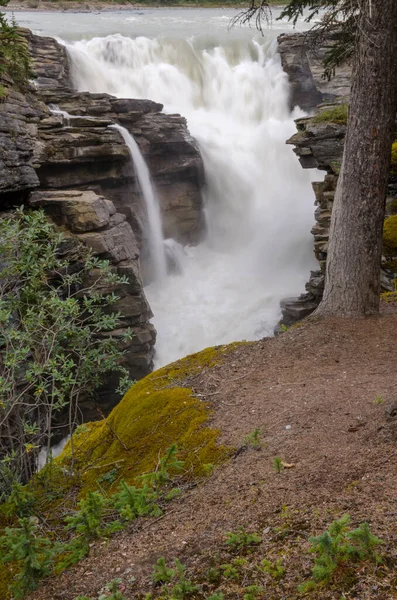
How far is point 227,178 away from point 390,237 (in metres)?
15.3

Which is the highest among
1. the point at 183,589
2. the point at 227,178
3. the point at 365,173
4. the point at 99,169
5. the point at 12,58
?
the point at 12,58

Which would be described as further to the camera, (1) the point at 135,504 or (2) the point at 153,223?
(2) the point at 153,223

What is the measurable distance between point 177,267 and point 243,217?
4548mm

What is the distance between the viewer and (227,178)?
2514 cm

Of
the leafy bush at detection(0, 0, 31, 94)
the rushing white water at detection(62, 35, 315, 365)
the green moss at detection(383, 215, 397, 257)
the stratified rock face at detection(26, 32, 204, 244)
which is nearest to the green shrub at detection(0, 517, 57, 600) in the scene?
Result: the green moss at detection(383, 215, 397, 257)

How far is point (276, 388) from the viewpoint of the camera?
21.2ft

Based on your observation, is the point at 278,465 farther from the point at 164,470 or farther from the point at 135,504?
the point at 135,504

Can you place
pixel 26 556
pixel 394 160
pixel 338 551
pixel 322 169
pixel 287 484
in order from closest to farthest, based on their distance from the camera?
pixel 338 551
pixel 26 556
pixel 287 484
pixel 394 160
pixel 322 169

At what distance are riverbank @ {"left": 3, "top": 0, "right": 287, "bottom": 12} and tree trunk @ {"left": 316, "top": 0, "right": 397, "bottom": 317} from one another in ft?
116

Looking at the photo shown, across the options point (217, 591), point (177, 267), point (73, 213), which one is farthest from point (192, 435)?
point (177, 267)

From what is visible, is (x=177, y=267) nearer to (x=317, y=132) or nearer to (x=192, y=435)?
(x=317, y=132)

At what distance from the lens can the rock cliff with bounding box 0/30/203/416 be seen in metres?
15.1

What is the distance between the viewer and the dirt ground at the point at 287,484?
3361 mm

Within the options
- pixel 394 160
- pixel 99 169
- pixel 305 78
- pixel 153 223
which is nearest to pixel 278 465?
pixel 394 160
